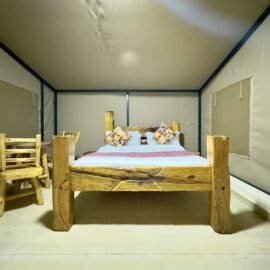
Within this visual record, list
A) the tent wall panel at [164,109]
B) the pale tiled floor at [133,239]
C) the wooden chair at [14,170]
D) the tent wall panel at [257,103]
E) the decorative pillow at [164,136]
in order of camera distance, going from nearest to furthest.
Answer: the pale tiled floor at [133,239] → the wooden chair at [14,170] → the tent wall panel at [257,103] → the decorative pillow at [164,136] → the tent wall panel at [164,109]

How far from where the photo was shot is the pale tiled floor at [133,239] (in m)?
1.21

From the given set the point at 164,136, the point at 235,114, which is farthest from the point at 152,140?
the point at 235,114

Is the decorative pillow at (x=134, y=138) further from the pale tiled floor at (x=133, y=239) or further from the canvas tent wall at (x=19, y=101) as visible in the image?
the canvas tent wall at (x=19, y=101)

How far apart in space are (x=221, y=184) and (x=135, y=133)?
235 centimetres

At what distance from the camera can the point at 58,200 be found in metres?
1.58

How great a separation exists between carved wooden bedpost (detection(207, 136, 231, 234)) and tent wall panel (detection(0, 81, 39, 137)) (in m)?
3.04

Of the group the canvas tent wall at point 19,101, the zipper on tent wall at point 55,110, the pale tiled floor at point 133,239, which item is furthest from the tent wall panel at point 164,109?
the pale tiled floor at point 133,239

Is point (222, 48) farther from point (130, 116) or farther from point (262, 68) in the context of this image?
point (130, 116)

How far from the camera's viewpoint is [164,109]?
458cm

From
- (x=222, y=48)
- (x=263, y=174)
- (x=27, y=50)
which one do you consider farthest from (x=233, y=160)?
(x=27, y=50)

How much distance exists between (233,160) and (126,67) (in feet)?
7.86

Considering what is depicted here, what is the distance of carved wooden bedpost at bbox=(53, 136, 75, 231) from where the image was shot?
158cm

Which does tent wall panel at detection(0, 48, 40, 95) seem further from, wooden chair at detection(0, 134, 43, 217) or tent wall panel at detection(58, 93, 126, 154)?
wooden chair at detection(0, 134, 43, 217)

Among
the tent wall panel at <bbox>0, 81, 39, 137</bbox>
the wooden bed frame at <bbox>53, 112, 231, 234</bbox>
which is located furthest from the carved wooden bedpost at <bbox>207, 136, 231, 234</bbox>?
A: the tent wall panel at <bbox>0, 81, 39, 137</bbox>
